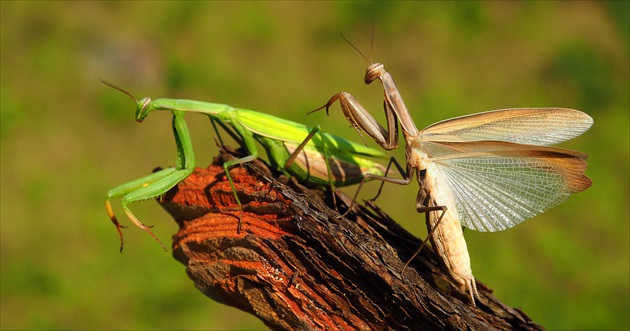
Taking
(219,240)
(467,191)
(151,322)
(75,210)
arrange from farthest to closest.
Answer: (75,210), (151,322), (467,191), (219,240)

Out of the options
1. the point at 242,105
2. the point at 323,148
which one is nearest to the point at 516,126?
the point at 323,148

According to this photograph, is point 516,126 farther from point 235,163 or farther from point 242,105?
point 242,105

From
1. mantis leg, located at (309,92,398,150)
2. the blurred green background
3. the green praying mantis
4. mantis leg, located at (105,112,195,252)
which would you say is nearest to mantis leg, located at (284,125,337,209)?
the green praying mantis

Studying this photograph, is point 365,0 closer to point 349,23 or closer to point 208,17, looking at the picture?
point 349,23

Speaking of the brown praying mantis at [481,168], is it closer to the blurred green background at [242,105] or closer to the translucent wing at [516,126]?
the translucent wing at [516,126]

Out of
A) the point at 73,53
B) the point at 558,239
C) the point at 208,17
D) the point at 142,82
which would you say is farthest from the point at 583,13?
the point at 73,53
